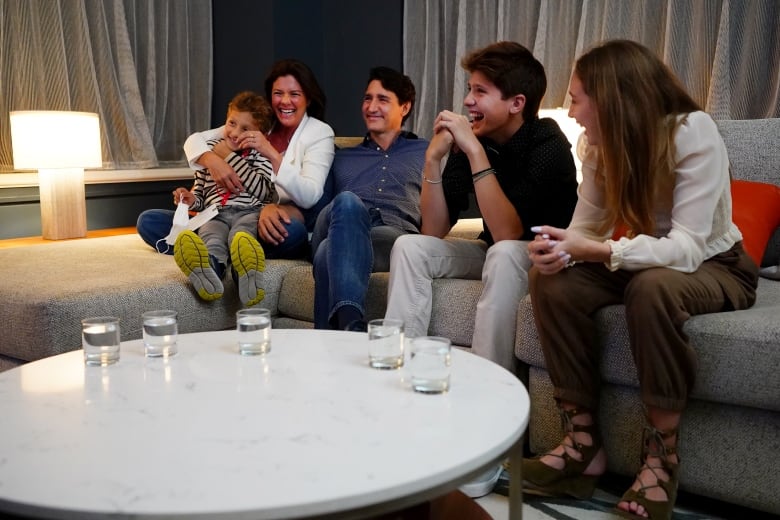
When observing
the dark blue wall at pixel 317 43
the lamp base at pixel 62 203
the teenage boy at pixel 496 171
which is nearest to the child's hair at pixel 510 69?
the teenage boy at pixel 496 171

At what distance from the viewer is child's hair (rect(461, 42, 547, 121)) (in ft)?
6.94

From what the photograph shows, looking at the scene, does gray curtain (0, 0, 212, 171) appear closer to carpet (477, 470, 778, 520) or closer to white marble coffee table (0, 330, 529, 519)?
white marble coffee table (0, 330, 529, 519)

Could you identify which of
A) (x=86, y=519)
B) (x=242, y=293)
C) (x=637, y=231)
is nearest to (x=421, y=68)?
(x=242, y=293)

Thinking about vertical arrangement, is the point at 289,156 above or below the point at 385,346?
above

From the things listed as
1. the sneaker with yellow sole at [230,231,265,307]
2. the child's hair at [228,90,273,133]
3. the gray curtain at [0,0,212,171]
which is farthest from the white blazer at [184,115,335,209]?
the gray curtain at [0,0,212,171]

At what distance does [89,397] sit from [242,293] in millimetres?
1108

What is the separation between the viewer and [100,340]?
1365 millimetres

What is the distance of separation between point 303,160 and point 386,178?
0.29 meters

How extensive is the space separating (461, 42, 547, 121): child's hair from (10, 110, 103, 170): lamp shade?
167cm

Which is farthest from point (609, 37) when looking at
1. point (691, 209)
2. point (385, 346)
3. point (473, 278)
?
point (385, 346)

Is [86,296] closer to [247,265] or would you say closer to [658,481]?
[247,265]

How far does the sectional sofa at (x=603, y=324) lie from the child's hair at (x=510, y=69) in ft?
1.71

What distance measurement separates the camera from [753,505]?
1.58m

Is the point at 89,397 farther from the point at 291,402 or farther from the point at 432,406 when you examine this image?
the point at 432,406
